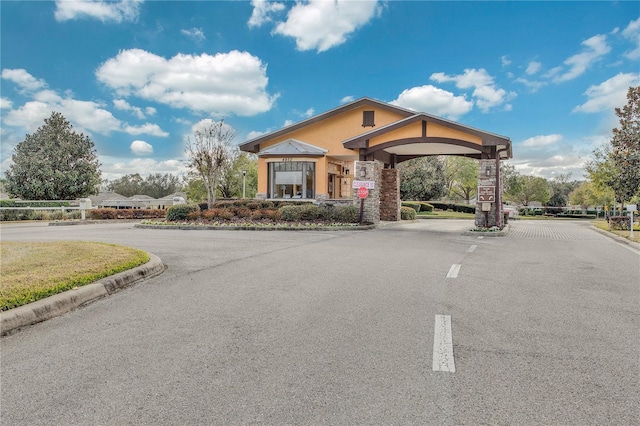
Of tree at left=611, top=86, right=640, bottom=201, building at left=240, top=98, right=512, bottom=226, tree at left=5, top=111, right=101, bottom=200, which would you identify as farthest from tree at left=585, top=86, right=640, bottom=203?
tree at left=5, top=111, right=101, bottom=200

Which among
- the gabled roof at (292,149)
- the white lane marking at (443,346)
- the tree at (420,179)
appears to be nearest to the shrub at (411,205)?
the tree at (420,179)

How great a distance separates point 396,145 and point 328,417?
18.6 meters

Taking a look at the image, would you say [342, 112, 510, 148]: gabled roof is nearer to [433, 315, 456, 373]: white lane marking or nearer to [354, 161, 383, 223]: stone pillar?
[354, 161, 383, 223]: stone pillar

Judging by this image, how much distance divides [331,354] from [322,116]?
2329 centimetres

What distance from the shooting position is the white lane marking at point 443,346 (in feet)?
12.5

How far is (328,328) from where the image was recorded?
4855 mm

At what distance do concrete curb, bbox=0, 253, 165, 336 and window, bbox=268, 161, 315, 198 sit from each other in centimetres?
1818

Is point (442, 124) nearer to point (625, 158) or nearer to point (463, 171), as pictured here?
point (625, 158)

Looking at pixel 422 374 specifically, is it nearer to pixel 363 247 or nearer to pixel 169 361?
pixel 169 361

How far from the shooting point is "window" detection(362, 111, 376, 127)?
26281 mm

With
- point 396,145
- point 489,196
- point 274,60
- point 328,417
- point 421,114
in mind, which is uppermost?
point 274,60

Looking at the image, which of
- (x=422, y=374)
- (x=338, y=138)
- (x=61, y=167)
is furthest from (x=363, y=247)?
(x=61, y=167)

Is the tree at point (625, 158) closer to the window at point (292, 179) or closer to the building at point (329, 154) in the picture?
the building at point (329, 154)

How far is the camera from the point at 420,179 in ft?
161
